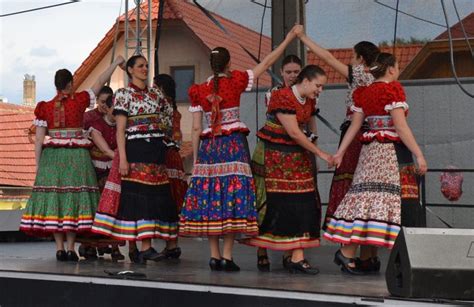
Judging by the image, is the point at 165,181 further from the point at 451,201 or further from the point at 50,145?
the point at 451,201

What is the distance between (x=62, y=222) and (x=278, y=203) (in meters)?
1.65

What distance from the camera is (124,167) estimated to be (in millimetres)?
6590

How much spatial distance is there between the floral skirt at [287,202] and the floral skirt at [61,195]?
4.73 ft

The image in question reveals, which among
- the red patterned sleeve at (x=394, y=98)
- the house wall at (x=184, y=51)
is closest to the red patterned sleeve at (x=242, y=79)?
the red patterned sleeve at (x=394, y=98)

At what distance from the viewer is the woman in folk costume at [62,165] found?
23.0 feet

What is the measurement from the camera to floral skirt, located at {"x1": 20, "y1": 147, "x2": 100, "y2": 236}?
704 centimetres

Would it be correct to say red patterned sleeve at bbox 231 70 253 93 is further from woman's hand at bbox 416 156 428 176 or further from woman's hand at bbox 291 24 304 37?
woman's hand at bbox 416 156 428 176

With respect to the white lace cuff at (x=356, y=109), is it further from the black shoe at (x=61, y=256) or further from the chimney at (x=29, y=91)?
the chimney at (x=29, y=91)

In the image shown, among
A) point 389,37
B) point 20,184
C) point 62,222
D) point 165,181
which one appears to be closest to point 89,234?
point 62,222

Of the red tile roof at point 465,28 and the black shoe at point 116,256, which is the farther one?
the red tile roof at point 465,28

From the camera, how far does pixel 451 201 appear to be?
354 inches

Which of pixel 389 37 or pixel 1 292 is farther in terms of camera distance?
pixel 389 37

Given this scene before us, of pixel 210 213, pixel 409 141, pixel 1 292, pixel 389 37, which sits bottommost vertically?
pixel 1 292

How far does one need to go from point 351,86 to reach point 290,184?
0.71 m
